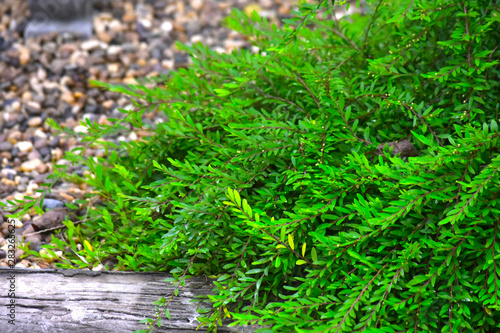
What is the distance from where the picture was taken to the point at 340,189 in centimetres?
176

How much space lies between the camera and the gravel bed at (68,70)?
2.68 m

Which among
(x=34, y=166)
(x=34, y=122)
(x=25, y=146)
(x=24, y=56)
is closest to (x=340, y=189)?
(x=34, y=166)

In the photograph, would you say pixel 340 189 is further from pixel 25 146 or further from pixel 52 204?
pixel 25 146

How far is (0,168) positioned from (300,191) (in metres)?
1.93

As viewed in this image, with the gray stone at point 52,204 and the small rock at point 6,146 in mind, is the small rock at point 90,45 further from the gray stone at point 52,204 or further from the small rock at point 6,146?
the gray stone at point 52,204

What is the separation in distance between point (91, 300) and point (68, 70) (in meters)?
2.25

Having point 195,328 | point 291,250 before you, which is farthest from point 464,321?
point 195,328

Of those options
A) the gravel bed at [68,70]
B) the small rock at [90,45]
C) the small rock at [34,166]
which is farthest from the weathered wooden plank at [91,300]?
the small rock at [90,45]

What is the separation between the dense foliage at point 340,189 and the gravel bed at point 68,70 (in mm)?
597

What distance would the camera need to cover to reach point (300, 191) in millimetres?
1942

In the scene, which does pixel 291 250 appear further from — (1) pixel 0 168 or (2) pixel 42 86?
(2) pixel 42 86

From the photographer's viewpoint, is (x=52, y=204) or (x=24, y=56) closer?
(x=52, y=204)

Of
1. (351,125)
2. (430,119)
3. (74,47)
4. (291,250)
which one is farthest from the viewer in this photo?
(74,47)

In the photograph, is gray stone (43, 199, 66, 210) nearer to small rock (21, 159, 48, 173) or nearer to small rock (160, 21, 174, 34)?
small rock (21, 159, 48, 173)
